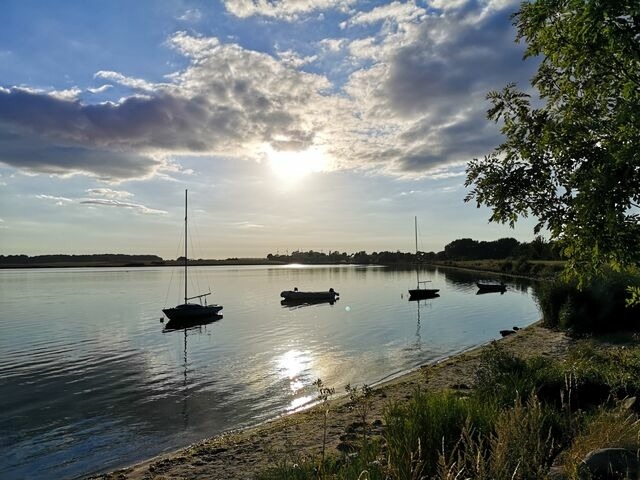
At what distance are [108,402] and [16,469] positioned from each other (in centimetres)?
755

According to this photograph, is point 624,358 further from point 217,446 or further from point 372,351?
point 372,351

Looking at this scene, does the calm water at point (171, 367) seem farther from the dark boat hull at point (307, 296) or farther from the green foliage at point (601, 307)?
the dark boat hull at point (307, 296)

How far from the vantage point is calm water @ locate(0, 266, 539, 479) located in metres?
17.8

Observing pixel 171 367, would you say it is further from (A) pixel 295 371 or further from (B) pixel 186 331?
(B) pixel 186 331

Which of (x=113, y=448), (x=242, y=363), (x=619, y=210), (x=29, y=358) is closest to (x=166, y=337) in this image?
(x=29, y=358)

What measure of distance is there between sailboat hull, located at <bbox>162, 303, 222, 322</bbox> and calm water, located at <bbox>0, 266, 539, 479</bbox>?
72.7 inches

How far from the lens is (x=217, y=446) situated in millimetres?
15094

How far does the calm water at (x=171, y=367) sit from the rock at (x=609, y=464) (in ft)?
47.3

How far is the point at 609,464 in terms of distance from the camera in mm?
5652

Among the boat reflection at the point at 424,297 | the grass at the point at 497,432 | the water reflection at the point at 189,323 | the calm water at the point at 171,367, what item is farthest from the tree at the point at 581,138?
the boat reflection at the point at 424,297

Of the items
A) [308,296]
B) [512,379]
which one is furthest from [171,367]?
[308,296]

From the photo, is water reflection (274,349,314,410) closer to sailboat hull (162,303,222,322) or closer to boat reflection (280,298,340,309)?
sailboat hull (162,303,222,322)

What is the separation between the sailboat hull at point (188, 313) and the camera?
184 ft

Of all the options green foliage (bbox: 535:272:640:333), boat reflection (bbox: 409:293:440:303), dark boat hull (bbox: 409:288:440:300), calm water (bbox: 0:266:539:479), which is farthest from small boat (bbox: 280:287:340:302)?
green foliage (bbox: 535:272:640:333)
